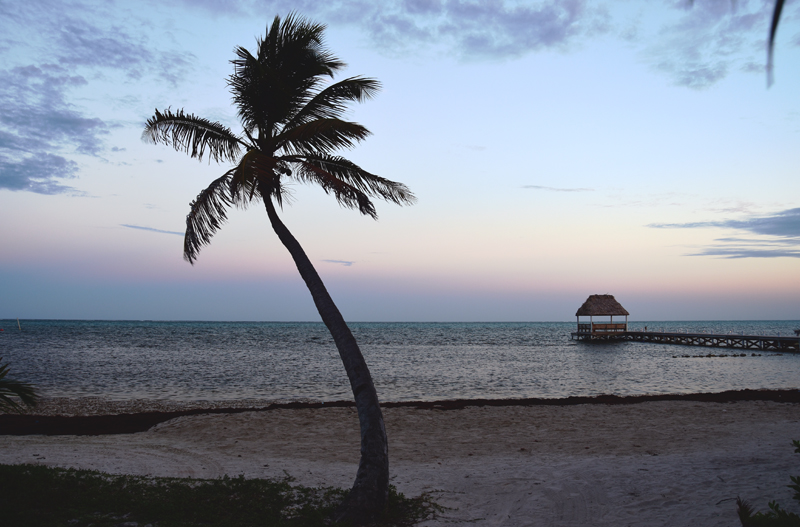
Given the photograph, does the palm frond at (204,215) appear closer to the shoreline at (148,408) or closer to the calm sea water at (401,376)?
the shoreline at (148,408)

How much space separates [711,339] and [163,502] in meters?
63.4

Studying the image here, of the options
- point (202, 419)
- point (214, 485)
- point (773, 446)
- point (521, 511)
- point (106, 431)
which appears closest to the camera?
point (521, 511)

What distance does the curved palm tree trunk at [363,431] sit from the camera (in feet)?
21.8

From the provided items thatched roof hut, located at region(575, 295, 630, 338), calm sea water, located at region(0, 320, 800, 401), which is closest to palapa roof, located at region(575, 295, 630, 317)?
thatched roof hut, located at region(575, 295, 630, 338)

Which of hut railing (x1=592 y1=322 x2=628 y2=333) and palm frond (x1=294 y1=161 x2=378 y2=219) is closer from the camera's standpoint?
palm frond (x1=294 y1=161 x2=378 y2=219)

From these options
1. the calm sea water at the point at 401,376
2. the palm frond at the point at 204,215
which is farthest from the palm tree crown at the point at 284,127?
the calm sea water at the point at 401,376

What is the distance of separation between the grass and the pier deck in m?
54.6

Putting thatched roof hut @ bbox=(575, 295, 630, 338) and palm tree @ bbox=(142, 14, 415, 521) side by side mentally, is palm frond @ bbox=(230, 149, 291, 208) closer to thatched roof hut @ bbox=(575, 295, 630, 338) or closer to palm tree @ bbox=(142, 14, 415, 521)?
palm tree @ bbox=(142, 14, 415, 521)

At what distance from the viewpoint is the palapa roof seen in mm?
59537

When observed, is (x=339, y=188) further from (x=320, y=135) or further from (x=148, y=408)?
(x=148, y=408)

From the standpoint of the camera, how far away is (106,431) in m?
13.7

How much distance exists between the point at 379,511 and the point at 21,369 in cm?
3446

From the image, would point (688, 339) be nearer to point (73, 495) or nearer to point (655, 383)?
point (655, 383)

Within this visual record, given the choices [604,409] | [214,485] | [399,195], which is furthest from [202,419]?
[604,409]
